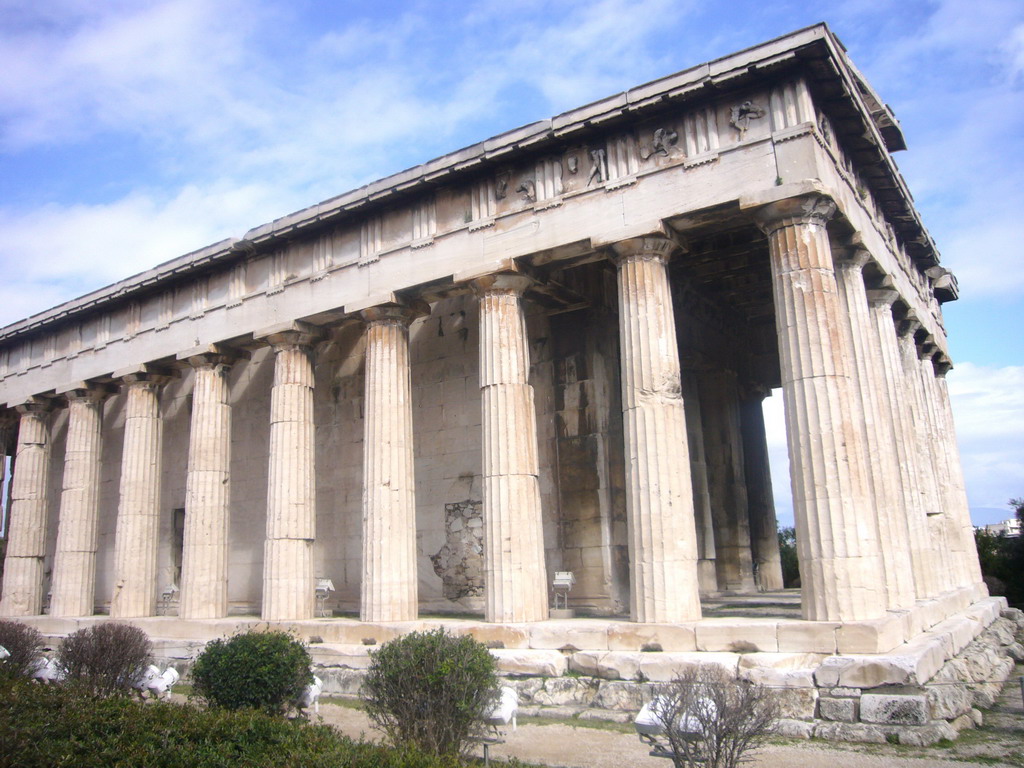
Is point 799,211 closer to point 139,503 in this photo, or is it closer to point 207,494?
point 207,494

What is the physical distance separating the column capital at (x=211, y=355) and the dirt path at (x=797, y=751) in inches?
419

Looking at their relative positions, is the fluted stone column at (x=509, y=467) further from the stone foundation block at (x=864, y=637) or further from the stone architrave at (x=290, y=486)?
the stone foundation block at (x=864, y=637)

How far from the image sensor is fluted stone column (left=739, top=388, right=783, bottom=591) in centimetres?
2342

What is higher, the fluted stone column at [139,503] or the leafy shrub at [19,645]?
the fluted stone column at [139,503]

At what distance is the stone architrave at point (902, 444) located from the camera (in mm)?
16406

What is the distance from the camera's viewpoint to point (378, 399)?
1666cm

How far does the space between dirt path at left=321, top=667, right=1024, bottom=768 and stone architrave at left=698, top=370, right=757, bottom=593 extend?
10.7 meters

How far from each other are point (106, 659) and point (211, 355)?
27.4 feet

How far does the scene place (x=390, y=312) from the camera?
16984 millimetres

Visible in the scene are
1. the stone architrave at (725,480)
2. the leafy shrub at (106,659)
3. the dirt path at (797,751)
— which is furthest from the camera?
the stone architrave at (725,480)

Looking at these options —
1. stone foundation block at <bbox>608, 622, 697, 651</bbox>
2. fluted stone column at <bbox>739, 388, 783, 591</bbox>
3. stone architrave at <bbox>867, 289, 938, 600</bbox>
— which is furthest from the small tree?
fluted stone column at <bbox>739, 388, 783, 591</bbox>

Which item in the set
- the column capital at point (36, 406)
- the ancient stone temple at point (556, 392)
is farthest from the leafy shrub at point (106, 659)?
the column capital at point (36, 406)

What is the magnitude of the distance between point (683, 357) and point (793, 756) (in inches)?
480

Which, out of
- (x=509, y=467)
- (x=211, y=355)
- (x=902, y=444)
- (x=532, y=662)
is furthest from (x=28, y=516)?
(x=902, y=444)
